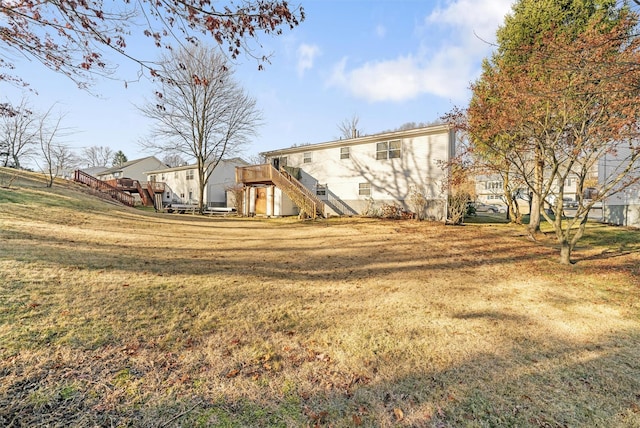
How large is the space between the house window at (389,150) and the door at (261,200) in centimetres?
939

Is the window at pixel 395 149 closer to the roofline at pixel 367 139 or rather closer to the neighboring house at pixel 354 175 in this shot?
the neighboring house at pixel 354 175

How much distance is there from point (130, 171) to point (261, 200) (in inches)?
1359

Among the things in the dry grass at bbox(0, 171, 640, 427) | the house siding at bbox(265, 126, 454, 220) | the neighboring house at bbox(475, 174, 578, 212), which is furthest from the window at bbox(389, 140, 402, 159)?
the dry grass at bbox(0, 171, 640, 427)

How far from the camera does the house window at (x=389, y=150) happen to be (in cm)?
1848

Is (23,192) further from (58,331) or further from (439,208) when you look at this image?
(439,208)

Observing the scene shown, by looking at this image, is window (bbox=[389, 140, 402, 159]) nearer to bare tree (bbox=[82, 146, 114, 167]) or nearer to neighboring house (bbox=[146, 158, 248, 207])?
neighboring house (bbox=[146, 158, 248, 207])

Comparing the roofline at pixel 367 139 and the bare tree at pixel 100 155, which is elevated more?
the bare tree at pixel 100 155

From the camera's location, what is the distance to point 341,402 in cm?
263

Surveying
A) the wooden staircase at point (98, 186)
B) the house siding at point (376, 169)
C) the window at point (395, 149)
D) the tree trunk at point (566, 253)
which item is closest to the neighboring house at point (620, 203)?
the house siding at point (376, 169)

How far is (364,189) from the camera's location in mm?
19828

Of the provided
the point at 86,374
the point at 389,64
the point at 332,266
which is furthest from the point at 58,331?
the point at 389,64

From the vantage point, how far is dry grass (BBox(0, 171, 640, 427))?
2.51 m

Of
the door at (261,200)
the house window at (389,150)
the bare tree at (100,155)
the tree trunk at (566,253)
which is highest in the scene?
the bare tree at (100,155)

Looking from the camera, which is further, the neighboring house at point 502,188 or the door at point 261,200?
the door at point 261,200
